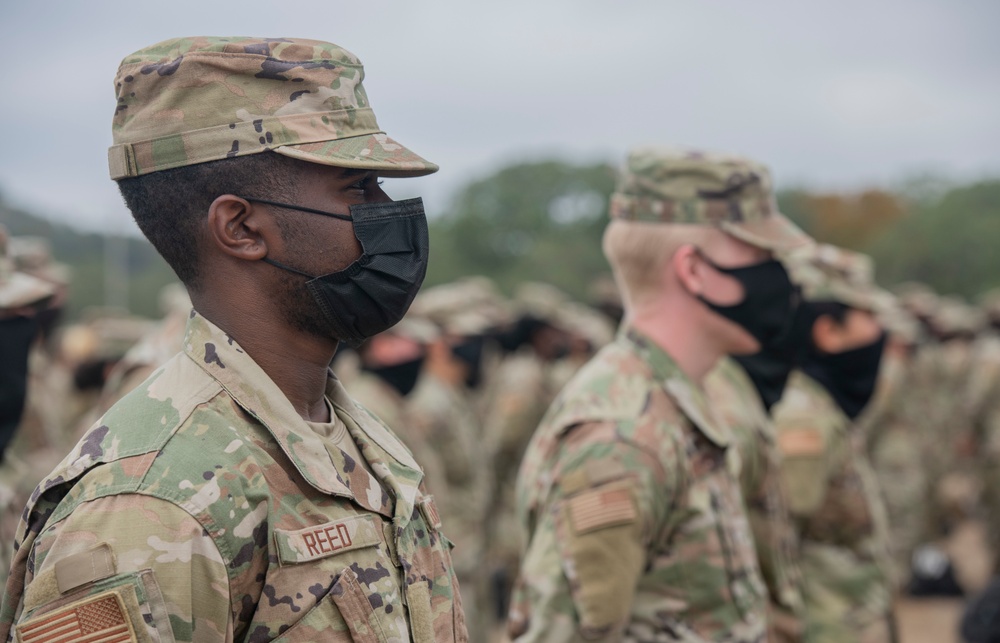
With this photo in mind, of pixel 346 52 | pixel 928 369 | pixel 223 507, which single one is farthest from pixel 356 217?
pixel 928 369

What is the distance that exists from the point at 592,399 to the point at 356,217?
1708mm

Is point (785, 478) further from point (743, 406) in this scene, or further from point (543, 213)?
point (543, 213)

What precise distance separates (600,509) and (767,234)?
4.45 feet

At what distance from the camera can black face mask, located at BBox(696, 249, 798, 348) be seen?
3.97 m

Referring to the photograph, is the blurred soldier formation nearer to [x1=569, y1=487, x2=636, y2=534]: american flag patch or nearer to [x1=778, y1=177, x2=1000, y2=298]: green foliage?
[x1=569, y1=487, x2=636, y2=534]: american flag patch

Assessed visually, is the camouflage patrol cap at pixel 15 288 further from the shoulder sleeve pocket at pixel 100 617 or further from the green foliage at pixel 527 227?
the green foliage at pixel 527 227

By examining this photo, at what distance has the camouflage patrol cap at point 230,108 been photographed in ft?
6.50

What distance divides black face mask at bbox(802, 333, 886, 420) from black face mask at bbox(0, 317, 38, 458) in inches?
155

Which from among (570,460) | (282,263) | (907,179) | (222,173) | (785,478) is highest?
(222,173)

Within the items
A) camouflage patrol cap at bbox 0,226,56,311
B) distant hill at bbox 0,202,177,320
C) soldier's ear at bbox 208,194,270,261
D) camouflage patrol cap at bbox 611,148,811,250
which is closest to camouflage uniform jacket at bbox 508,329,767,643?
camouflage patrol cap at bbox 611,148,811,250

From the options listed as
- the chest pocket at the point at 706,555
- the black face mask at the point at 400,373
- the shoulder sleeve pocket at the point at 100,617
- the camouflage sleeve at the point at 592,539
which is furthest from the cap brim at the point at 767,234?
the black face mask at the point at 400,373

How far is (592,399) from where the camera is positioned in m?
3.63

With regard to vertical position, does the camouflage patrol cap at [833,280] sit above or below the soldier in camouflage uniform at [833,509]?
above

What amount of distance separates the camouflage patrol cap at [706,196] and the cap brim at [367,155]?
212cm
